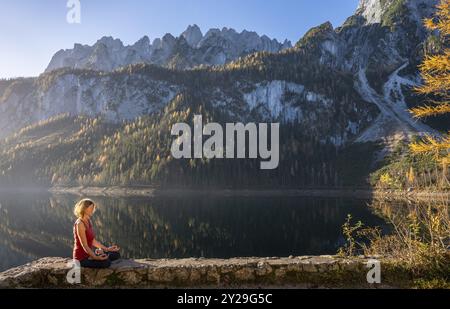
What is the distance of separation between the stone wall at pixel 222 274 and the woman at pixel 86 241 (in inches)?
15.7

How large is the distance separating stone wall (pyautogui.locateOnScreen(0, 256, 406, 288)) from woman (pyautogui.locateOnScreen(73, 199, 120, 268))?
1.31ft

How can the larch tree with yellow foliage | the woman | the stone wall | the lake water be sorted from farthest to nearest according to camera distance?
the lake water, the larch tree with yellow foliage, the stone wall, the woman

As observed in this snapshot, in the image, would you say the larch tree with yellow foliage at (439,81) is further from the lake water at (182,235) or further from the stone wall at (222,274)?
the lake water at (182,235)

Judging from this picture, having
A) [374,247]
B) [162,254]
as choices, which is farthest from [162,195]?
[374,247]

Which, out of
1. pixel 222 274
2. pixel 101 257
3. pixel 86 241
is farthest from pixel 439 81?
pixel 86 241

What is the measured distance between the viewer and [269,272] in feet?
46.4

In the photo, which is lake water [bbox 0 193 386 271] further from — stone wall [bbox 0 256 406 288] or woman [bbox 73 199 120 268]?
woman [bbox 73 199 120 268]

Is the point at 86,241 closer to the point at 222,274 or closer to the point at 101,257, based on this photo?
the point at 101,257

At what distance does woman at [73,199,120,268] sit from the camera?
13.1m

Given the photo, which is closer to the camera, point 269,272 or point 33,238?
point 269,272

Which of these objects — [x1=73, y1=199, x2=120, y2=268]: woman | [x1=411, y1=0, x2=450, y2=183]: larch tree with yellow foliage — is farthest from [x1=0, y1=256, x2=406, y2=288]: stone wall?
[x1=411, y1=0, x2=450, y2=183]: larch tree with yellow foliage

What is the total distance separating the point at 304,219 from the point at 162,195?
10686 centimetres
